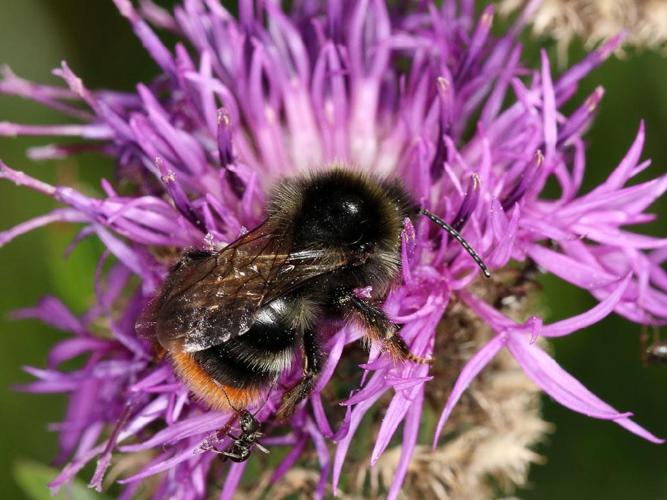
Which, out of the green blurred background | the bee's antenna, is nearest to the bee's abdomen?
the bee's antenna

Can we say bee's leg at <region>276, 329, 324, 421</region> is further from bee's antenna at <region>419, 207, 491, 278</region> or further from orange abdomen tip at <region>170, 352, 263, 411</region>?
bee's antenna at <region>419, 207, 491, 278</region>

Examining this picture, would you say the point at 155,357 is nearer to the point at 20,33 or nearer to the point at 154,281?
the point at 154,281

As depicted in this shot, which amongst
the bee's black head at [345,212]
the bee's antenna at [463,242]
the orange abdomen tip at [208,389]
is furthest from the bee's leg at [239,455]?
the bee's antenna at [463,242]

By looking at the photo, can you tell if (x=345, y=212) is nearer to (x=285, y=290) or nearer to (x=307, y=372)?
(x=285, y=290)

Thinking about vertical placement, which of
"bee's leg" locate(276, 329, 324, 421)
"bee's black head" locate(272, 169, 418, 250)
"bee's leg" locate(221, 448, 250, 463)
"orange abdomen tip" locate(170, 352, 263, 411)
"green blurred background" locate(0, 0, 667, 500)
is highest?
"bee's black head" locate(272, 169, 418, 250)

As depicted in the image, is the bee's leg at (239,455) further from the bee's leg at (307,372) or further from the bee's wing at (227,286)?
the bee's wing at (227,286)
